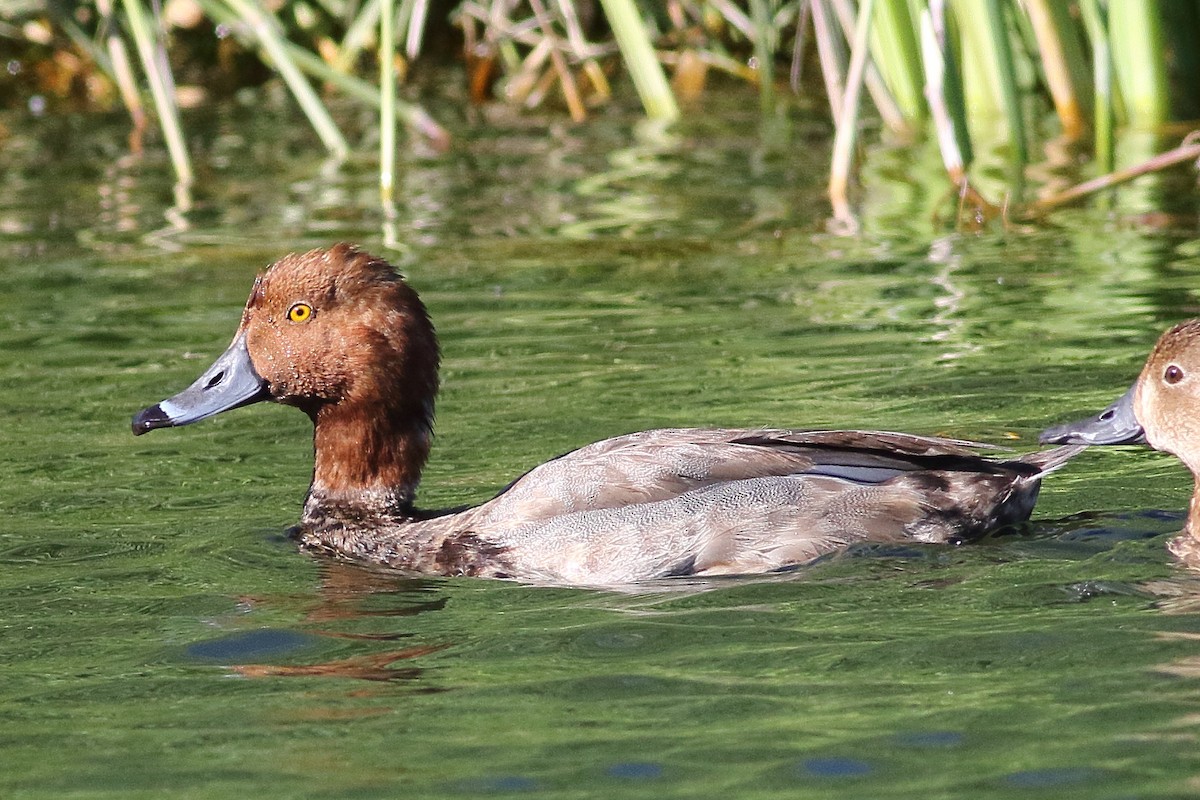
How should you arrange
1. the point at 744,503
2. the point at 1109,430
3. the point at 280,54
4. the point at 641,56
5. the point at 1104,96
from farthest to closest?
the point at 641,56 < the point at 280,54 < the point at 1104,96 < the point at 1109,430 < the point at 744,503

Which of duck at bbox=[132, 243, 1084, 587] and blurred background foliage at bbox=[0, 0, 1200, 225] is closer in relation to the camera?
duck at bbox=[132, 243, 1084, 587]

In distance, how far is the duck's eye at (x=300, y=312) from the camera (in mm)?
7039

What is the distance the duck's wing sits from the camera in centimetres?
633

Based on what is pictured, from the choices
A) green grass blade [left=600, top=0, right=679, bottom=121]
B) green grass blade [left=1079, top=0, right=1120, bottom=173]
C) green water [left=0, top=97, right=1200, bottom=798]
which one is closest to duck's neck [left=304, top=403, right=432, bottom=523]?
green water [left=0, top=97, right=1200, bottom=798]

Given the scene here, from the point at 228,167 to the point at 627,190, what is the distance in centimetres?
359

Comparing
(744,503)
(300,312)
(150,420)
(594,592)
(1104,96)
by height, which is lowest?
(594,592)

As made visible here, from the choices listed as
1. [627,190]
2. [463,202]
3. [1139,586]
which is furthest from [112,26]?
[1139,586]

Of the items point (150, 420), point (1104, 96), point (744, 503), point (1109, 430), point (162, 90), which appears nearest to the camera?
point (744, 503)

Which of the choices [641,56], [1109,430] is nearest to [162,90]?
[641,56]

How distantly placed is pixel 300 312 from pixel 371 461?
1.91ft

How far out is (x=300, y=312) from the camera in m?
7.05

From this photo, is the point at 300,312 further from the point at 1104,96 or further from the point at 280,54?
the point at 1104,96

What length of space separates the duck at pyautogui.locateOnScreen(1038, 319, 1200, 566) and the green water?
25 centimetres

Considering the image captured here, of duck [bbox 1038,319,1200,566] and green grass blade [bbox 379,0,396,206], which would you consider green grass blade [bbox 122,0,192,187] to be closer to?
green grass blade [bbox 379,0,396,206]
